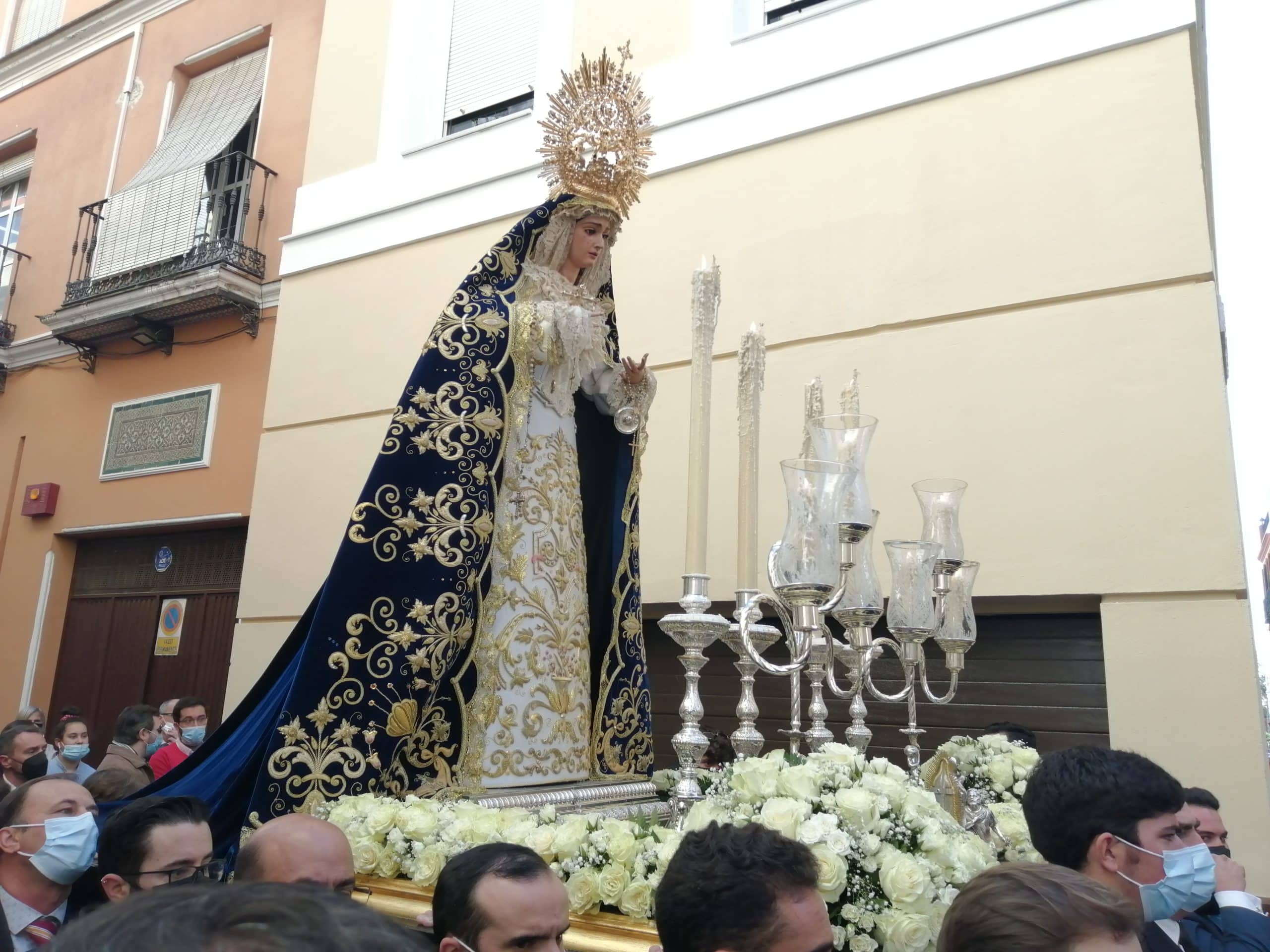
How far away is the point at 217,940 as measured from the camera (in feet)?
A: 1.69

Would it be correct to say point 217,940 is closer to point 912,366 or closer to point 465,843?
point 465,843

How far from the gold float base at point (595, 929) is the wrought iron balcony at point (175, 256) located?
589 cm

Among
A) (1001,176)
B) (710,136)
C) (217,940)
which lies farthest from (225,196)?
(217,940)

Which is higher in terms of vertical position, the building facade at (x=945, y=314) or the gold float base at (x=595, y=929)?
the building facade at (x=945, y=314)

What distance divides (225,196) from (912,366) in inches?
213

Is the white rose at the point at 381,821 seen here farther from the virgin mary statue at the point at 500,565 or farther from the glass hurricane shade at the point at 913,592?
the glass hurricane shade at the point at 913,592

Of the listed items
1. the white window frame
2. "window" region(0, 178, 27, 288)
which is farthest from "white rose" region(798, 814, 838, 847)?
"window" region(0, 178, 27, 288)

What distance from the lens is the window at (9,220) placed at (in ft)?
30.1

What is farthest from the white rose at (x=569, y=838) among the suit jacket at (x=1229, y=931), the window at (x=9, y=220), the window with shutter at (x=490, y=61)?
the window at (x=9, y=220)

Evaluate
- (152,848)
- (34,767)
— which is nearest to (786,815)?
(152,848)

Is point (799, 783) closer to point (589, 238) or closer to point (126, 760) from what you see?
point (589, 238)

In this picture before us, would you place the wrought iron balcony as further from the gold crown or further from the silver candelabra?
the silver candelabra

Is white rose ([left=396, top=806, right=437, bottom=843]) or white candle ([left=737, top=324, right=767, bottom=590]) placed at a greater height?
white candle ([left=737, top=324, right=767, bottom=590])

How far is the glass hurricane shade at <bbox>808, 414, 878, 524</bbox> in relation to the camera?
224cm
